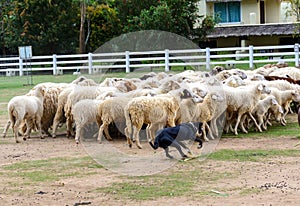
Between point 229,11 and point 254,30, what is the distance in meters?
3.45

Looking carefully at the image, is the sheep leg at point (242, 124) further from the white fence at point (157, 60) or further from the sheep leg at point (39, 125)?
the white fence at point (157, 60)

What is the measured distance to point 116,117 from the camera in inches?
558

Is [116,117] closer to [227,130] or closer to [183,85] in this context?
[183,85]

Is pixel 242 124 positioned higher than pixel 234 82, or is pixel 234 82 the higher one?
pixel 234 82

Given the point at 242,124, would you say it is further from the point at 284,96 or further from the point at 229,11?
the point at 229,11

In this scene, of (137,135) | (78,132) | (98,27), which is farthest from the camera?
(98,27)

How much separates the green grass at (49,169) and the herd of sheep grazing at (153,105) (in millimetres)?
1510

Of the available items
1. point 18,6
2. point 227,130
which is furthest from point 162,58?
point 227,130

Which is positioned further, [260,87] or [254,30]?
[254,30]

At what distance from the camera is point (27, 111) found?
15.1 m

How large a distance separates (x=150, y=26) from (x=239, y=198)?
27834 millimetres

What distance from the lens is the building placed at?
4194cm

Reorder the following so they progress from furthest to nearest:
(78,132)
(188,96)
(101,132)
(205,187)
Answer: (78,132), (101,132), (188,96), (205,187)

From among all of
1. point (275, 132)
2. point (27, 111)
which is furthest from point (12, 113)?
point (275, 132)
